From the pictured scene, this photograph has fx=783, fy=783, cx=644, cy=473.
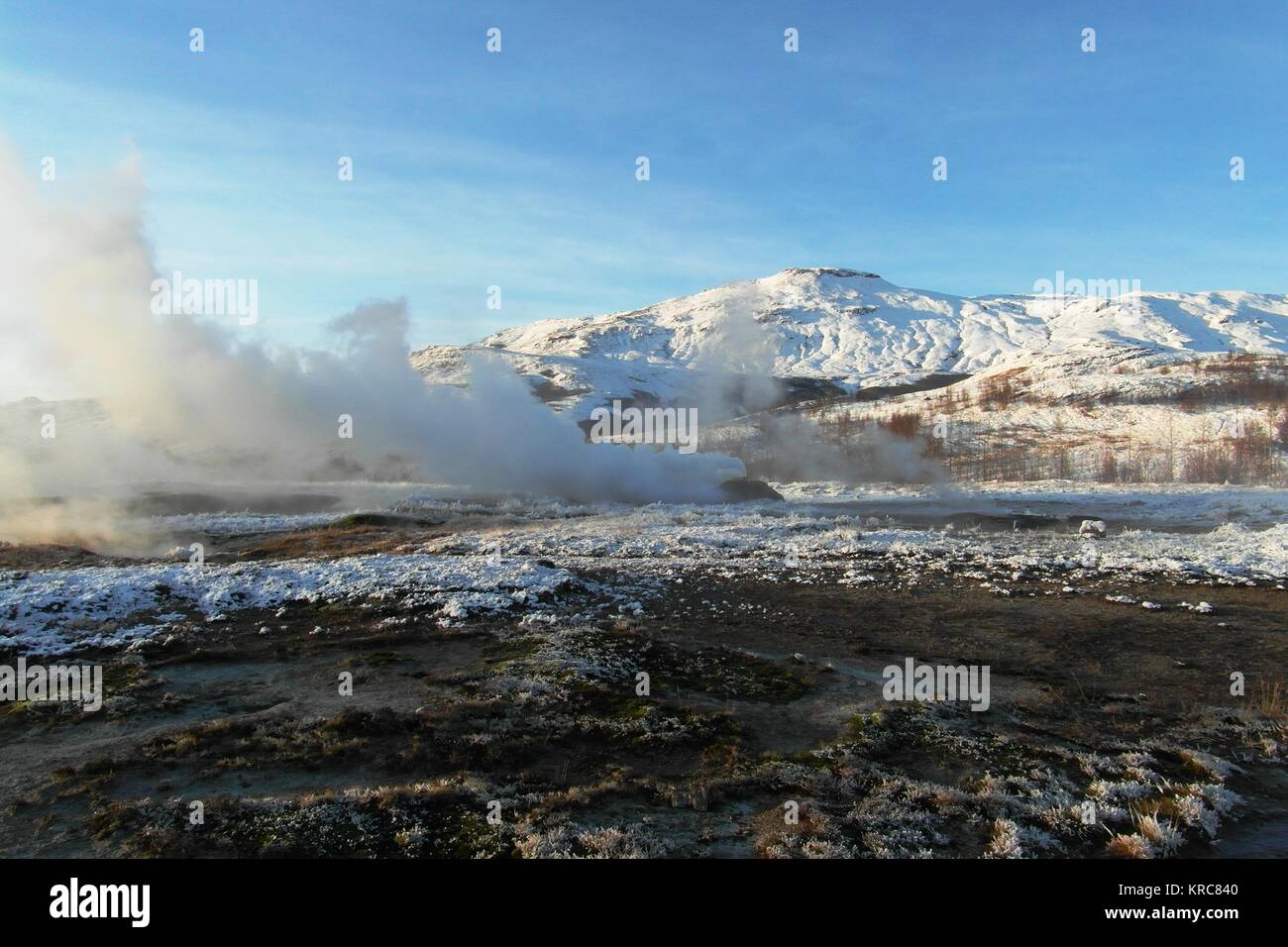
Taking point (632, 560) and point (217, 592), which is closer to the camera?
point (217, 592)

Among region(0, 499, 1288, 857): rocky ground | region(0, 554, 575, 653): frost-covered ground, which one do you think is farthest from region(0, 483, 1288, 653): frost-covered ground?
region(0, 499, 1288, 857): rocky ground

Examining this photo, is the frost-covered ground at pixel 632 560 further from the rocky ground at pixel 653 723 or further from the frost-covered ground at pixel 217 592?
the rocky ground at pixel 653 723

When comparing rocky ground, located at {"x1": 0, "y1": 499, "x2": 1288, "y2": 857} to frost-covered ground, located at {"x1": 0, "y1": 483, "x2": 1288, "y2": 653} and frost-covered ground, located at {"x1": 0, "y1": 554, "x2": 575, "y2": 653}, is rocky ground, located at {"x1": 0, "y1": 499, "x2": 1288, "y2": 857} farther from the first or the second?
frost-covered ground, located at {"x1": 0, "y1": 483, "x2": 1288, "y2": 653}

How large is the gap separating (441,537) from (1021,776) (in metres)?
29.2

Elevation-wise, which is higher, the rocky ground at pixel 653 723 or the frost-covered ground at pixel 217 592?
the frost-covered ground at pixel 217 592

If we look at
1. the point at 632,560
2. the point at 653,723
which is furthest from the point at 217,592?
the point at 653,723

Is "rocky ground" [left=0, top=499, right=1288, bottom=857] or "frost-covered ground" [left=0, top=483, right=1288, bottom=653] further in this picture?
"frost-covered ground" [left=0, top=483, right=1288, bottom=653]

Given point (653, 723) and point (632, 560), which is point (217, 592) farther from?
point (653, 723)

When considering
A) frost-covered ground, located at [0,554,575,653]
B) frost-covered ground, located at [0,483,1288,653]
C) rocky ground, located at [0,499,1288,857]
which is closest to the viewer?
rocky ground, located at [0,499,1288,857]

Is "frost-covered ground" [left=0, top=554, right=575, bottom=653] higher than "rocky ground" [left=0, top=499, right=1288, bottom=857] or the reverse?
higher

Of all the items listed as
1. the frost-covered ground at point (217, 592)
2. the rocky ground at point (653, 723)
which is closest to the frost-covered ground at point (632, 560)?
the frost-covered ground at point (217, 592)

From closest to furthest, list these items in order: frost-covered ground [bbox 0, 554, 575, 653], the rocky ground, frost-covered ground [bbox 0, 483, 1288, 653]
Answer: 1. the rocky ground
2. frost-covered ground [bbox 0, 554, 575, 653]
3. frost-covered ground [bbox 0, 483, 1288, 653]

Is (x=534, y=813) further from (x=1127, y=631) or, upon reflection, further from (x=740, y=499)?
(x=740, y=499)
